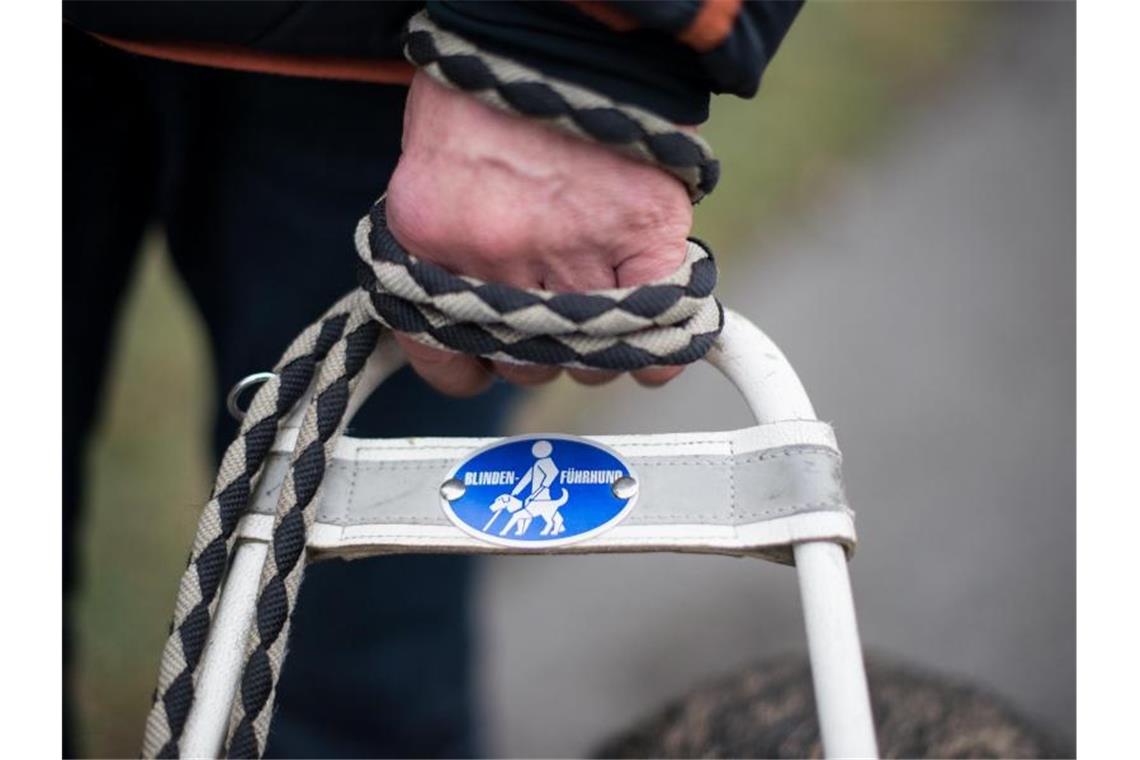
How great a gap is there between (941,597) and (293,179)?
137 cm

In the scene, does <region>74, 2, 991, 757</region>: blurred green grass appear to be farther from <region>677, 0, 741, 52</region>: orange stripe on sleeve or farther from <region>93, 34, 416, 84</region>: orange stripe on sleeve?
<region>677, 0, 741, 52</region>: orange stripe on sleeve

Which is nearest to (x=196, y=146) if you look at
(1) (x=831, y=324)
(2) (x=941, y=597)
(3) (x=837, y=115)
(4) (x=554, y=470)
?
(4) (x=554, y=470)

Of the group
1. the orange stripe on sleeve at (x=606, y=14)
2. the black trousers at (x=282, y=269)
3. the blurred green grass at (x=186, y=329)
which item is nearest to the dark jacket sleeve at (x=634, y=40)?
the orange stripe on sleeve at (x=606, y=14)

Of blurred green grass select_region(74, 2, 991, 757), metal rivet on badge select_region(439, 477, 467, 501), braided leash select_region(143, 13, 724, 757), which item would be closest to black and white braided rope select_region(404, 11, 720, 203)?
braided leash select_region(143, 13, 724, 757)

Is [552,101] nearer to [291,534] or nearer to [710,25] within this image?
[710,25]

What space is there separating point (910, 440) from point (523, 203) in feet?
5.47

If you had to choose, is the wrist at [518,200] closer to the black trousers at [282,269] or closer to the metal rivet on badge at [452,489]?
the metal rivet on badge at [452,489]

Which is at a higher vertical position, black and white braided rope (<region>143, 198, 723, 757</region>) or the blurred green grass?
black and white braided rope (<region>143, 198, 723, 757</region>)

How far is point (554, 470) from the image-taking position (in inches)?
33.1

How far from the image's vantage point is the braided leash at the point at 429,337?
79cm

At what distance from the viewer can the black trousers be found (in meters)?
1.17

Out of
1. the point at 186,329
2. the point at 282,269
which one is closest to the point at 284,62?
the point at 282,269

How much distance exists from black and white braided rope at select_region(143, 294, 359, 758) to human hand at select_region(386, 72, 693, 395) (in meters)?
0.08

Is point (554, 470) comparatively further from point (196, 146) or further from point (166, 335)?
point (166, 335)
